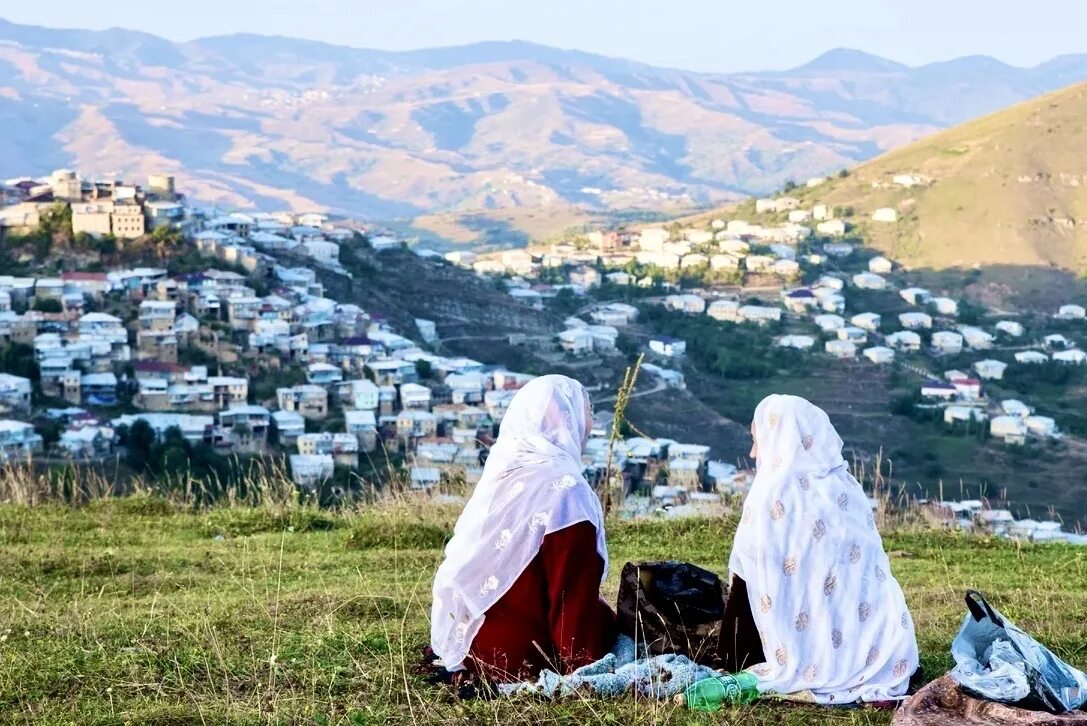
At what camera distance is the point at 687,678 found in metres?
3.39

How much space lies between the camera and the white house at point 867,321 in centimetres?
4250

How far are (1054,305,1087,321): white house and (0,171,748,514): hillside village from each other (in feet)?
65.1

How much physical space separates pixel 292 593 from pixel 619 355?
31628 millimetres

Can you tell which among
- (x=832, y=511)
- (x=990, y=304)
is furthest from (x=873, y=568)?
(x=990, y=304)

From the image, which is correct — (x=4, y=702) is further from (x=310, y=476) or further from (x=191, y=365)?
(x=191, y=365)

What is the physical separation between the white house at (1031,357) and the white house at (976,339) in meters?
1.21

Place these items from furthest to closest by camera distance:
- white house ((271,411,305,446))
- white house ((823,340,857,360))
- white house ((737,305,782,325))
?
white house ((737,305,782,325)) → white house ((823,340,857,360)) → white house ((271,411,305,446))

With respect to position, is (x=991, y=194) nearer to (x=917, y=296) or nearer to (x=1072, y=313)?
(x=917, y=296)

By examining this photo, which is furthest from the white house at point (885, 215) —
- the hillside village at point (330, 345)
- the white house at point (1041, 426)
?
the white house at point (1041, 426)

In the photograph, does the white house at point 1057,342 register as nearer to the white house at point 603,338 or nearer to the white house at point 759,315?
the white house at point 759,315

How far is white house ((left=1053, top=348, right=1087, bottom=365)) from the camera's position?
123 ft

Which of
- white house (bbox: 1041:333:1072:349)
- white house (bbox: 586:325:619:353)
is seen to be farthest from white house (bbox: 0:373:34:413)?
white house (bbox: 1041:333:1072:349)

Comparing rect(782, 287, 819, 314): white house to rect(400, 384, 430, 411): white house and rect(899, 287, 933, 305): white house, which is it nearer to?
rect(899, 287, 933, 305): white house

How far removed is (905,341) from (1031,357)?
12.1 ft
